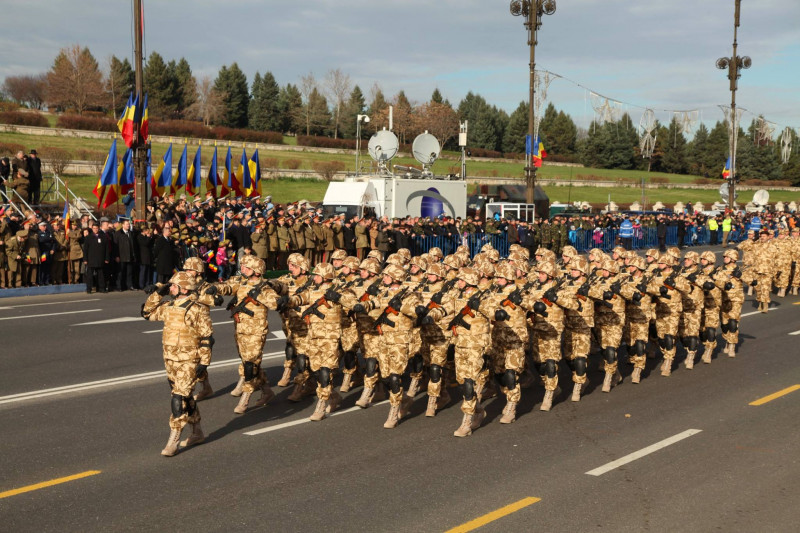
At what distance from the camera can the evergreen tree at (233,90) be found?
9862 cm

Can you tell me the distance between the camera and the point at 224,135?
7762 centimetres

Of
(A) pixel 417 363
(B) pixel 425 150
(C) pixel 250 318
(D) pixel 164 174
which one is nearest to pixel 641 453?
(A) pixel 417 363

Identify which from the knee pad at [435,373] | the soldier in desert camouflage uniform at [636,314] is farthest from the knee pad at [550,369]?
the soldier in desert camouflage uniform at [636,314]

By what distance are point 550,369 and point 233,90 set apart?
94.6 meters

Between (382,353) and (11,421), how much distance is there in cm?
442

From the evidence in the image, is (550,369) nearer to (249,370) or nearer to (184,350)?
(249,370)

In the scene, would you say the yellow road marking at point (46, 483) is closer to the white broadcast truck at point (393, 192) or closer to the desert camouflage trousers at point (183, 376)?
the desert camouflage trousers at point (183, 376)

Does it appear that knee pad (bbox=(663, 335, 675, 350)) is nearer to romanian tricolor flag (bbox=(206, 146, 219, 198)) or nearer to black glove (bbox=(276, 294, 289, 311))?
black glove (bbox=(276, 294, 289, 311))

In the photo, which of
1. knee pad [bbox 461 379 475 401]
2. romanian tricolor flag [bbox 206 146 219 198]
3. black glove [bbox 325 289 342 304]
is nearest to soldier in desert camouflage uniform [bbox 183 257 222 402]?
black glove [bbox 325 289 342 304]

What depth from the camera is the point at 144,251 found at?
813 inches

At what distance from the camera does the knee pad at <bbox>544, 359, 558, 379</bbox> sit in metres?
10.4

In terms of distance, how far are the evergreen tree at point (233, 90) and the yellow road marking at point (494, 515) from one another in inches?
3743

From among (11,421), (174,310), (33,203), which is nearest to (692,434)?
(174,310)

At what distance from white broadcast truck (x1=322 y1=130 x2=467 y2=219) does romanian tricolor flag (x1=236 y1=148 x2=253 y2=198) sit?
9.70 feet
